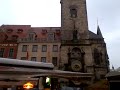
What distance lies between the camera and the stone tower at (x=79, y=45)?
31.9 metres

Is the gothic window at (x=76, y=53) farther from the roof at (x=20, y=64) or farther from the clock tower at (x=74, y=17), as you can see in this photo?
the roof at (x=20, y=64)

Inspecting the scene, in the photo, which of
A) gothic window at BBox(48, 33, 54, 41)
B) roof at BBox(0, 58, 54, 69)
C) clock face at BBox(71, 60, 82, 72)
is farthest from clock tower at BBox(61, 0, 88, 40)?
roof at BBox(0, 58, 54, 69)

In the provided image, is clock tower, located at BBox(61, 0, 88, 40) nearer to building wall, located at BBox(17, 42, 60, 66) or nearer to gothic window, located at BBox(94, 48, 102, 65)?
building wall, located at BBox(17, 42, 60, 66)

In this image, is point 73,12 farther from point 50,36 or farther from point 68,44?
point 68,44

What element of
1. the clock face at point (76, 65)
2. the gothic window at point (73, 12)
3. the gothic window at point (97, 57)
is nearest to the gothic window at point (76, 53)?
the clock face at point (76, 65)

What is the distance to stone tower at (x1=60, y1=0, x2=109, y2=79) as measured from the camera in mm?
31922

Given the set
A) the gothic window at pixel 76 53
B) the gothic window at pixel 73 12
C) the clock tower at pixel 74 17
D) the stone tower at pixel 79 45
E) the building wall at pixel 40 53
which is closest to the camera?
the stone tower at pixel 79 45

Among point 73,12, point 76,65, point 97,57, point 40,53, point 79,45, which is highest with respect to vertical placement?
point 73,12

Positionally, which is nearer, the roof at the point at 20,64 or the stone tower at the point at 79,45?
the roof at the point at 20,64

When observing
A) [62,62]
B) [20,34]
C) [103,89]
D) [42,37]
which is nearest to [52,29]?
[42,37]

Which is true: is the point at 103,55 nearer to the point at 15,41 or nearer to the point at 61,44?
the point at 61,44

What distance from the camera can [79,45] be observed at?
32.9 m

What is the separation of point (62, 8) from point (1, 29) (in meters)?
12.5

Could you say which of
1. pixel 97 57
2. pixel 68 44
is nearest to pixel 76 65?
pixel 68 44
